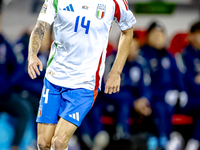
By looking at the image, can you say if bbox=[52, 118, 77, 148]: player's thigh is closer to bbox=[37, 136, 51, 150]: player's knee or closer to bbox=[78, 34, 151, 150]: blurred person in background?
bbox=[37, 136, 51, 150]: player's knee

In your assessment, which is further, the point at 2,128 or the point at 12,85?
the point at 2,128

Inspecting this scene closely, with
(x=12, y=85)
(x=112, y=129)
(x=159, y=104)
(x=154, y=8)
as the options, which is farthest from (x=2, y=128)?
(x=154, y=8)

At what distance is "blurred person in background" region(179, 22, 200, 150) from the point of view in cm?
414

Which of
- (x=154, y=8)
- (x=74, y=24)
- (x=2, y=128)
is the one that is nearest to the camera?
(x=74, y=24)

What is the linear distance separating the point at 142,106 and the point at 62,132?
2.19 m

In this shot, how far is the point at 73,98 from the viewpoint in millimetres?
2230

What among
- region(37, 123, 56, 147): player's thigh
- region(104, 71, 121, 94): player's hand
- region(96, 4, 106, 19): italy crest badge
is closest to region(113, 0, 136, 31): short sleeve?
region(96, 4, 106, 19): italy crest badge

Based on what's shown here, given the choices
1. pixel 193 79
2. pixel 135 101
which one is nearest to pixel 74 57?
pixel 135 101

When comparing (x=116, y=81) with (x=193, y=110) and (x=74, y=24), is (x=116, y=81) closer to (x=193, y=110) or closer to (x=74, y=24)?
(x=74, y=24)

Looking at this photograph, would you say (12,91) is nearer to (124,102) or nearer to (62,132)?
(124,102)

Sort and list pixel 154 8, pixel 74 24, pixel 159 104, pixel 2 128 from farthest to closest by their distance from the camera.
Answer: pixel 154 8 < pixel 2 128 < pixel 159 104 < pixel 74 24

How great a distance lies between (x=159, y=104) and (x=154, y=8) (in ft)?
13.7

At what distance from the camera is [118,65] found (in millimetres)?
2342

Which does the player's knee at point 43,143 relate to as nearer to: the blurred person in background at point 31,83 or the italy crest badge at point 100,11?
the italy crest badge at point 100,11
